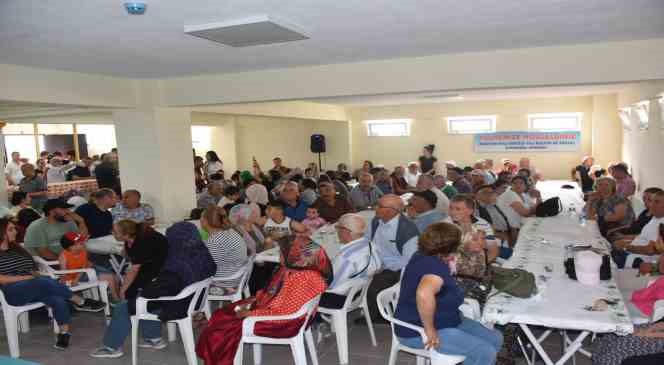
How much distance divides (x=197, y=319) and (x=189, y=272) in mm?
1018

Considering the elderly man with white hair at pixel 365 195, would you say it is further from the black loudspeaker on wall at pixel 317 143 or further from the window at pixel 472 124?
the window at pixel 472 124

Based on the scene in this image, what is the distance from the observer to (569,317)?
8.02 ft

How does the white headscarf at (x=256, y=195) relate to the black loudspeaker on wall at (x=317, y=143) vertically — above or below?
below

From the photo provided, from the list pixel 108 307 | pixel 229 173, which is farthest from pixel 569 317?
pixel 229 173

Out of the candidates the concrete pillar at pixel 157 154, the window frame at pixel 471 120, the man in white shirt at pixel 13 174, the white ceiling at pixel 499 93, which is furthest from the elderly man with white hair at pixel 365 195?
the man in white shirt at pixel 13 174

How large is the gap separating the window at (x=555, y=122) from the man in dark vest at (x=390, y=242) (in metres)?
9.33

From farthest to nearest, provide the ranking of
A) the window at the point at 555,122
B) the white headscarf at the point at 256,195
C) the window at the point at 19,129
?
the window at the point at 19,129, the window at the point at 555,122, the white headscarf at the point at 256,195

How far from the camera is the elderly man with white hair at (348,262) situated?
11.3ft

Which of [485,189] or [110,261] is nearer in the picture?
[110,261]

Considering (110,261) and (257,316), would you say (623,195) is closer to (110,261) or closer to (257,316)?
(257,316)

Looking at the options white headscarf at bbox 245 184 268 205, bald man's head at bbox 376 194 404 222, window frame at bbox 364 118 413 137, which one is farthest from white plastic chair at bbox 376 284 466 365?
window frame at bbox 364 118 413 137

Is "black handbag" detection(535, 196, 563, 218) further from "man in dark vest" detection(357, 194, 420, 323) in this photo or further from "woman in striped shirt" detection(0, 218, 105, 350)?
"woman in striped shirt" detection(0, 218, 105, 350)

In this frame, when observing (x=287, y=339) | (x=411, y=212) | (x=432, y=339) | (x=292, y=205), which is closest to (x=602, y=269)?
(x=432, y=339)

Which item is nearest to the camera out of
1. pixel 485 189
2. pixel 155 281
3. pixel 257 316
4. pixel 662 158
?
pixel 257 316
